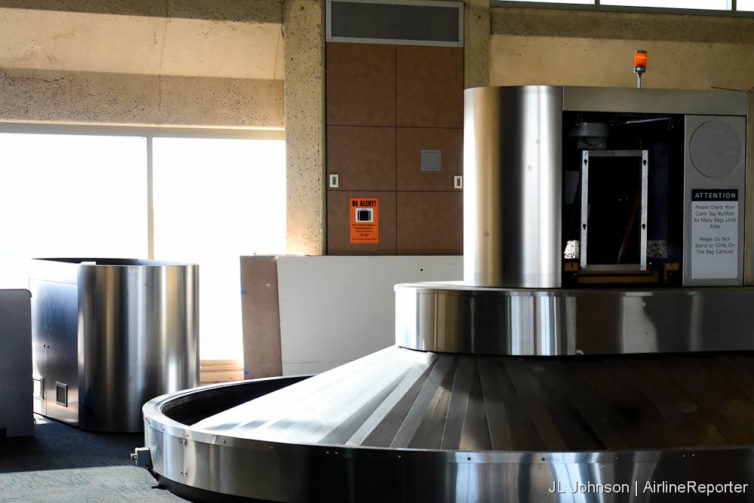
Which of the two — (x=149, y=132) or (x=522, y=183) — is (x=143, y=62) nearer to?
(x=149, y=132)

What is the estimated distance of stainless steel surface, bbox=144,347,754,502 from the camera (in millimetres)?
2686

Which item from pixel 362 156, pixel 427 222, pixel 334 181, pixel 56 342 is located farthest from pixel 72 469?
pixel 427 222

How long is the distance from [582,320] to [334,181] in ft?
17.1

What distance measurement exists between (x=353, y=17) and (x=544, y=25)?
1.92m

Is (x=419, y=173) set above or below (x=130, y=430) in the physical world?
above

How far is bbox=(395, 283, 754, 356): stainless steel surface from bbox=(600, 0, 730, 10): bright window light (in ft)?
20.0

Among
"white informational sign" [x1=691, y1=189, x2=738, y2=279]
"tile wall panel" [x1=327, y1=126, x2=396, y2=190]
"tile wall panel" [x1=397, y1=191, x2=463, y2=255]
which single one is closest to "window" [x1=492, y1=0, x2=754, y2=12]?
"tile wall panel" [x1=327, y1=126, x2=396, y2=190]

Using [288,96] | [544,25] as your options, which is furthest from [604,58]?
[288,96]

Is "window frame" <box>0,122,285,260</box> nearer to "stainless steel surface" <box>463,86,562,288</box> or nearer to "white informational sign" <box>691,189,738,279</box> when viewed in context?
"stainless steel surface" <box>463,86,562,288</box>

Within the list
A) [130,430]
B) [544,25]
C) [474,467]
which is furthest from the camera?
[544,25]

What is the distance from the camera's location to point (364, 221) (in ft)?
27.5

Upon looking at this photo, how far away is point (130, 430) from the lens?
18.9 feet

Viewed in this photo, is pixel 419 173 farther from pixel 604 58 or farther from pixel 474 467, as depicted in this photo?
pixel 474 467

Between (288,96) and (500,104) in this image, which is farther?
(288,96)
